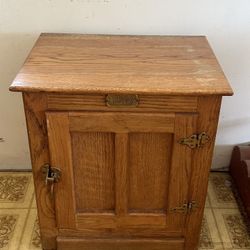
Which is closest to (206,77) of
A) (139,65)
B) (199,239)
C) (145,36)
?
(139,65)

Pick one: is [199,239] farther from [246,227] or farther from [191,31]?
[191,31]

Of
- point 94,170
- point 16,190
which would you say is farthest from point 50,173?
point 16,190

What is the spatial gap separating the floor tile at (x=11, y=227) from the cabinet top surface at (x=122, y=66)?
2.15ft

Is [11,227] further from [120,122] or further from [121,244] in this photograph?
[120,122]

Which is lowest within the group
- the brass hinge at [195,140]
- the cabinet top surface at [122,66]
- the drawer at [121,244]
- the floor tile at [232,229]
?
the floor tile at [232,229]

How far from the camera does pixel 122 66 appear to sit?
1035 millimetres

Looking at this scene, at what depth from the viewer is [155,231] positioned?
1.19 meters

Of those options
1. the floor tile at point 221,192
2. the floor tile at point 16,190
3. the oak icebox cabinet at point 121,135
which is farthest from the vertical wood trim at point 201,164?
the floor tile at point 16,190

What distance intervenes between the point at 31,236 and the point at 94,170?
0.45 meters

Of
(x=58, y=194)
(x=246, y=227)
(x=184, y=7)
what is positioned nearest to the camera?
(x=58, y=194)

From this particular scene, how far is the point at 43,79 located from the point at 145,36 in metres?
0.48

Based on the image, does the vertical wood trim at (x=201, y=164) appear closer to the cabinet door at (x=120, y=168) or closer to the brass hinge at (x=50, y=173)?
the cabinet door at (x=120, y=168)

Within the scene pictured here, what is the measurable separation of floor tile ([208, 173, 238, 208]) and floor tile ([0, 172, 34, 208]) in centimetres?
76

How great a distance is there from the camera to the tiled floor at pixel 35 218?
131cm
